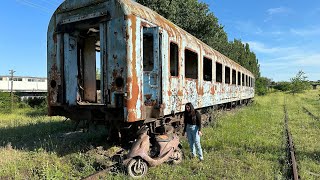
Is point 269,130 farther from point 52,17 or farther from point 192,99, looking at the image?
point 52,17

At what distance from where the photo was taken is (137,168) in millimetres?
5715

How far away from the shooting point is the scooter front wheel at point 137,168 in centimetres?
560

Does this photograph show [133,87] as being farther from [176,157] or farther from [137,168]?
[176,157]

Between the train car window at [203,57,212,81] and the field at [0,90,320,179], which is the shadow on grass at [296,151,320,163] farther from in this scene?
the train car window at [203,57,212,81]

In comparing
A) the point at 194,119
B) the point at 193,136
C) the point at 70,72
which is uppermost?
the point at 70,72

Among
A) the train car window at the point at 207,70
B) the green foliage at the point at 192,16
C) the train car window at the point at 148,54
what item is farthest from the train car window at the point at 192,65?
the green foliage at the point at 192,16

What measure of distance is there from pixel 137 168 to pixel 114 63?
209 cm

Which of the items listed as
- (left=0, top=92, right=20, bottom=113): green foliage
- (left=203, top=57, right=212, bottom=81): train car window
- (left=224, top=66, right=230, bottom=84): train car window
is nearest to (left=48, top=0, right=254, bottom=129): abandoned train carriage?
(left=203, top=57, right=212, bottom=81): train car window

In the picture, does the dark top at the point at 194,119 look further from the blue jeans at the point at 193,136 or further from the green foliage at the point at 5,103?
the green foliage at the point at 5,103

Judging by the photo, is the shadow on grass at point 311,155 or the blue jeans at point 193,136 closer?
the blue jeans at point 193,136

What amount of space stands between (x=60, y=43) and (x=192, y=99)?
161 inches

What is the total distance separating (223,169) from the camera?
6.18 metres

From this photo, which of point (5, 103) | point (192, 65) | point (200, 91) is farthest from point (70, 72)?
point (5, 103)

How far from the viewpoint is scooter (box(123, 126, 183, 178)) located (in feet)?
18.7
